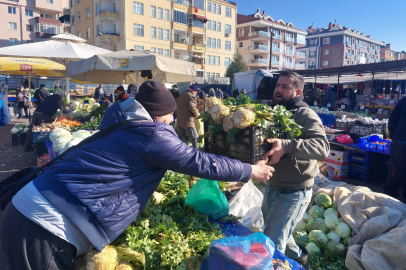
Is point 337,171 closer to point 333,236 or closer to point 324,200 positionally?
point 324,200

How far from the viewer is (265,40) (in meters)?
58.8

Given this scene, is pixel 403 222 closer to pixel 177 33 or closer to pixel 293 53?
pixel 177 33

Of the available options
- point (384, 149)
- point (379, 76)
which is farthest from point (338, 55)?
point (384, 149)

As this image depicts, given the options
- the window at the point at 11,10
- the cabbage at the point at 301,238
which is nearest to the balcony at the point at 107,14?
the window at the point at 11,10

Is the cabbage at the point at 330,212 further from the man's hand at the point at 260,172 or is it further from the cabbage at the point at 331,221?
the man's hand at the point at 260,172

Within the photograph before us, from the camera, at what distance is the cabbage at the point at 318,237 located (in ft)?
12.7

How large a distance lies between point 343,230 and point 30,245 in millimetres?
3609

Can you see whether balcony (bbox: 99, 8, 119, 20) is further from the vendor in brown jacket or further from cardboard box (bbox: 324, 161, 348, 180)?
cardboard box (bbox: 324, 161, 348, 180)

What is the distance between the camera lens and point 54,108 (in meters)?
8.88

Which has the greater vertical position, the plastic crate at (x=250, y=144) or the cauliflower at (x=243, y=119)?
the cauliflower at (x=243, y=119)

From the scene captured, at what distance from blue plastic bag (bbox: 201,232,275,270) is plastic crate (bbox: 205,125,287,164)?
0.68 m

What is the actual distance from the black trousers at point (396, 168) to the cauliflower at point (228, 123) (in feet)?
12.7

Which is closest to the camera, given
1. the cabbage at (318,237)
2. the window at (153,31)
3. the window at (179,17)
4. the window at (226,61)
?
the cabbage at (318,237)

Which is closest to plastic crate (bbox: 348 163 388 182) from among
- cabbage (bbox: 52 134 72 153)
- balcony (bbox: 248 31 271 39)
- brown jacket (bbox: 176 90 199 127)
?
brown jacket (bbox: 176 90 199 127)
